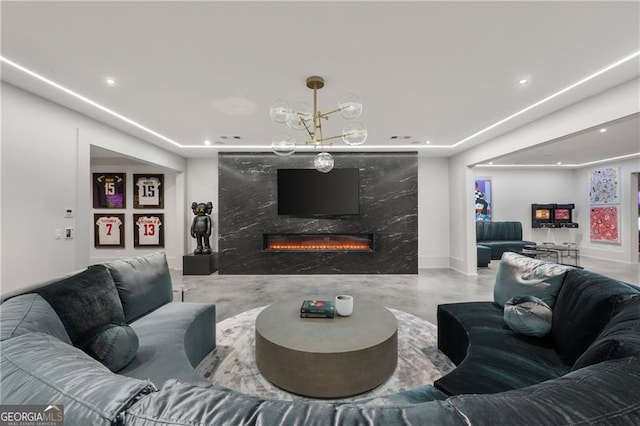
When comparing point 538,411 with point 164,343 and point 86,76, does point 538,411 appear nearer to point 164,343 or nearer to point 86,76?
point 164,343

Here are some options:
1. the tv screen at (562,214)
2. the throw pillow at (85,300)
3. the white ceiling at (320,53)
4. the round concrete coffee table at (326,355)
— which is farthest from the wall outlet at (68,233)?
the tv screen at (562,214)

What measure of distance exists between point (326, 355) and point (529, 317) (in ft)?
4.77

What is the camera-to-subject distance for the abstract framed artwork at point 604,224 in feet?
23.0

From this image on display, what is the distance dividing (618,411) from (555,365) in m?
1.24

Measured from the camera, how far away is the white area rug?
1985 millimetres

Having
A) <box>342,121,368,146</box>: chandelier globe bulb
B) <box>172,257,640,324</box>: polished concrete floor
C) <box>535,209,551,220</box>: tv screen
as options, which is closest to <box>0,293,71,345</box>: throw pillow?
<box>172,257,640,324</box>: polished concrete floor

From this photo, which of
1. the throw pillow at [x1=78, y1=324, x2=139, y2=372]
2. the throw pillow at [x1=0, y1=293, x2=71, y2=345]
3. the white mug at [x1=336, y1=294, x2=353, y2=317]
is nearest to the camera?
the throw pillow at [x1=0, y1=293, x2=71, y2=345]

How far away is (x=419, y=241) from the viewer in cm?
641

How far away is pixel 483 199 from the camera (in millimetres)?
7883

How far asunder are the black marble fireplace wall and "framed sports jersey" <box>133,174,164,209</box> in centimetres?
187

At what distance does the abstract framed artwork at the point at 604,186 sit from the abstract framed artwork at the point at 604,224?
217 mm

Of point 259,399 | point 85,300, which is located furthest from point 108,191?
point 259,399

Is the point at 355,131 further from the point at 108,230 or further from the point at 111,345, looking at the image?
the point at 108,230

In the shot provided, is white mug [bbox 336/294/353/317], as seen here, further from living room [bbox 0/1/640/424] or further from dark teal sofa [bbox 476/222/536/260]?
dark teal sofa [bbox 476/222/536/260]
